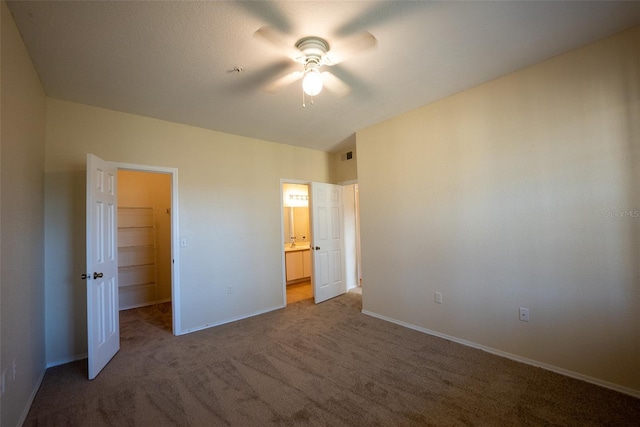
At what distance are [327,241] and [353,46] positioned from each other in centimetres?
341

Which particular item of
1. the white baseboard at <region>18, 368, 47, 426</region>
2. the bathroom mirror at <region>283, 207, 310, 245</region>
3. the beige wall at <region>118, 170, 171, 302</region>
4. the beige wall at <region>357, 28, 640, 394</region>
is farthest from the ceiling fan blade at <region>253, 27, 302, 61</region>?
the bathroom mirror at <region>283, 207, 310, 245</region>

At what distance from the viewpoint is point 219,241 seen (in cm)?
377

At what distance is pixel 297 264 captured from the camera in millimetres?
5770

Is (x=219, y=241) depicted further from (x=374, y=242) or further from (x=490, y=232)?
(x=490, y=232)

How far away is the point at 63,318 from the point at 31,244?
0.98 metres

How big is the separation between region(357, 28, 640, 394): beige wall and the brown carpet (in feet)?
1.09

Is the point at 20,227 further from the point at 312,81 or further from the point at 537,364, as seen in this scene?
the point at 537,364

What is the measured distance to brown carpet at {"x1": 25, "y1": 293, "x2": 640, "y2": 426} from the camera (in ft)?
6.13

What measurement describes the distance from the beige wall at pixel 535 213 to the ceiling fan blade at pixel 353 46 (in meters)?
Answer: 1.58

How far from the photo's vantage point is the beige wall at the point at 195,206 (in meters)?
2.73

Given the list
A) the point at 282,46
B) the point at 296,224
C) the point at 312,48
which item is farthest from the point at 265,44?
the point at 296,224

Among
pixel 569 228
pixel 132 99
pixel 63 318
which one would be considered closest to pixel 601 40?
pixel 569 228

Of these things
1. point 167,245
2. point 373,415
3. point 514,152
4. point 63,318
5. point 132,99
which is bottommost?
point 373,415

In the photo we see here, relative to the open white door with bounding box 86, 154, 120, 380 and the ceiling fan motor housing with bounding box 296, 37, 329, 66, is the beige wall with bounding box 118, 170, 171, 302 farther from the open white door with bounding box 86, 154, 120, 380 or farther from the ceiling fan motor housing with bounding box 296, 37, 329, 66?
the ceiling fan motor housing with bounding box 296, 37, 329, 66
